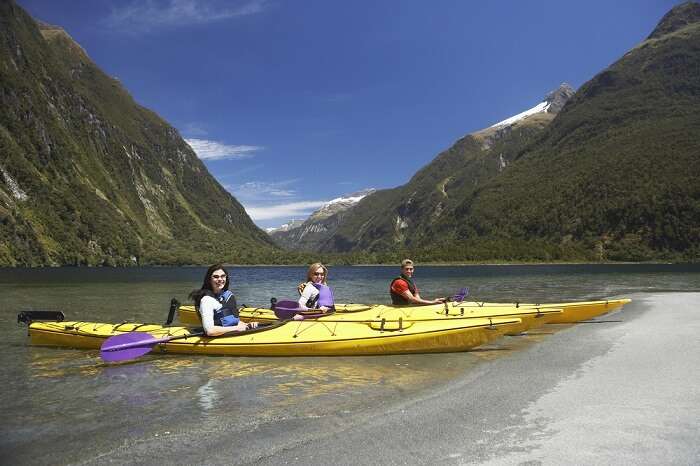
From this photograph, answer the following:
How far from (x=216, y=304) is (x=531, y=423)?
26.3ft

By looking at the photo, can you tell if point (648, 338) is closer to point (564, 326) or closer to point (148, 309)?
point (564, 326)

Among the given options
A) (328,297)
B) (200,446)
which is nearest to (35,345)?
(328,297)

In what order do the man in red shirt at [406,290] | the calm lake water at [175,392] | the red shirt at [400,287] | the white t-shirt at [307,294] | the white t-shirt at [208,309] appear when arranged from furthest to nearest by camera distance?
the red shirt at [400,287], the man in red shirt at [406,290], the white t-shirt at [307,294], the white t-shirt at [208,309], the calm lake water at [175,392]

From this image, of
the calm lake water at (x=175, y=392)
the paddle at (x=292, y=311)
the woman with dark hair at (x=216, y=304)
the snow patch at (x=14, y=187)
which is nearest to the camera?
the calm lake water at (x=175, y=392)

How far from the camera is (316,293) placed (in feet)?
48.2

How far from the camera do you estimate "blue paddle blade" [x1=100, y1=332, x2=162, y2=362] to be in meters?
12.2

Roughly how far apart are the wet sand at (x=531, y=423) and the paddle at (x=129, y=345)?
6.55 metres

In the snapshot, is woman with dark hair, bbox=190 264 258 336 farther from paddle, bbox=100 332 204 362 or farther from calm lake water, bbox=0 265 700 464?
calm lake water, bbox=0 265 700 464

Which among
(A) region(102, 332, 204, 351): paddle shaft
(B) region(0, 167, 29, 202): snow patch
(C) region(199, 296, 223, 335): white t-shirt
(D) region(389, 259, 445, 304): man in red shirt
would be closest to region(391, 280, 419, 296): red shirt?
(D) region(389, 259, 445, 304): man in red shirt

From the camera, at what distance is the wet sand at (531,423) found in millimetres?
5957

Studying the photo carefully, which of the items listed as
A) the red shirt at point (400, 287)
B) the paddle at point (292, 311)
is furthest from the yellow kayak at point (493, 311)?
the paddle at point (292, 311)

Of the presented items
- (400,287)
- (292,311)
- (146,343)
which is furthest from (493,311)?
(146,343)

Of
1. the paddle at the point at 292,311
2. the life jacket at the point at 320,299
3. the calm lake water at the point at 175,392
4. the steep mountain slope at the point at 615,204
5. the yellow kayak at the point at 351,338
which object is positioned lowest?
the calm lake water at the point at 175,392

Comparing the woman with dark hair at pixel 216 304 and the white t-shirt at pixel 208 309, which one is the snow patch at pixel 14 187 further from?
the white t-shirt at pixel 208 309
